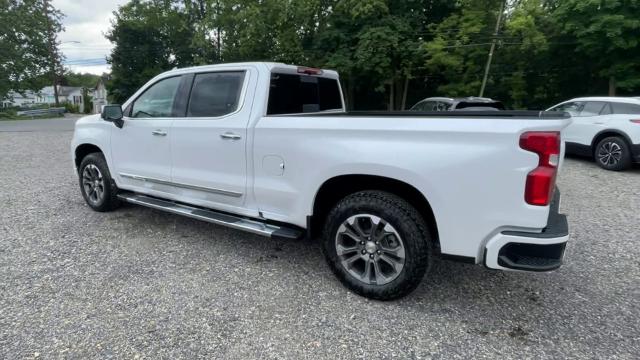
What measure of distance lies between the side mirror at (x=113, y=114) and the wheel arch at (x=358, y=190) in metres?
2.69

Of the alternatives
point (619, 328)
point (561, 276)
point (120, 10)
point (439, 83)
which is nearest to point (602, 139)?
point (561, 276)

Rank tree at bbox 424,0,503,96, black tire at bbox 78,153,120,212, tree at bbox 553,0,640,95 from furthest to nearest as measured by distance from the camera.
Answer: tree at bbox 424,0,503,96 < tree at bbox 553,0,640,95 < black tire at bbox 78,153,120,212

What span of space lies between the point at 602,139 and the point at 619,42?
8.63 metres

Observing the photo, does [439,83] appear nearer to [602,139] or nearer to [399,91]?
[399,91]

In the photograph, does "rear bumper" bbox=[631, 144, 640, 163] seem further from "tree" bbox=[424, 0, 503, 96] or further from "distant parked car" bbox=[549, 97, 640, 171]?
"tree" bbox=[424, 0, 503, 96]

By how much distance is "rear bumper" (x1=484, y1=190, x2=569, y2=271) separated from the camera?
232 centimetres

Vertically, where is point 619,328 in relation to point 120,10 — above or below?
below

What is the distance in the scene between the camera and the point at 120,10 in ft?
101

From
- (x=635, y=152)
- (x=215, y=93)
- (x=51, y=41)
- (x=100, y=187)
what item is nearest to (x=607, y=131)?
(x=635, y=152)

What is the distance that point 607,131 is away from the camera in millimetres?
8102

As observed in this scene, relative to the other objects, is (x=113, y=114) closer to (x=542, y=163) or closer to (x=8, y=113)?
(x=542, y=163)

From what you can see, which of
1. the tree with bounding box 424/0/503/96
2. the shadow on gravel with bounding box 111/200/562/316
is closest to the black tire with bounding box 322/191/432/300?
the shadow on gravel with bounding box 111/200/562/316

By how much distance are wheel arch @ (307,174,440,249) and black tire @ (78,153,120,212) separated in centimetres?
300

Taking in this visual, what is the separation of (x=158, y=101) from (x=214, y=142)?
3.82 feet
